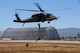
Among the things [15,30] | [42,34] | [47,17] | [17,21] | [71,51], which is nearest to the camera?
[71,51]

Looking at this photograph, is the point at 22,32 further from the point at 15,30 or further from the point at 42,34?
the point at 42,34

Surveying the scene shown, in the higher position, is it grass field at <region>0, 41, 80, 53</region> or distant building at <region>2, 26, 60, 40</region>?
distant building at <region>2, 26, 60, 40</region>

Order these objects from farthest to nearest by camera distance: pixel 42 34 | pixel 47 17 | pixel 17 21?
pixel 42 34 → pixel 17 21 → pixel 47 17

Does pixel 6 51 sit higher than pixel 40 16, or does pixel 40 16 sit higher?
pixel 40 16

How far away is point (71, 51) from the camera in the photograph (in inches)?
253

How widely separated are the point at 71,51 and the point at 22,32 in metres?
75.0

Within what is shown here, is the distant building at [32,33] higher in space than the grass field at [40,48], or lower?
higher

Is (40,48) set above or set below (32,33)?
below

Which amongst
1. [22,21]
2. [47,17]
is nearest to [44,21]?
[47,17]

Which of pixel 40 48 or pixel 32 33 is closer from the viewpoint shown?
pixel 40 48

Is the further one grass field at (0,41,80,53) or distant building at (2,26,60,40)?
distant building at (2,26,60,40)

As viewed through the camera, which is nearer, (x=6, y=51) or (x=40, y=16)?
(x=6, y=51)

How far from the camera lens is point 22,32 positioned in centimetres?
8119

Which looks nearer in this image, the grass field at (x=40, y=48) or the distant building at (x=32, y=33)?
the grass field at (x=40, y=48)
